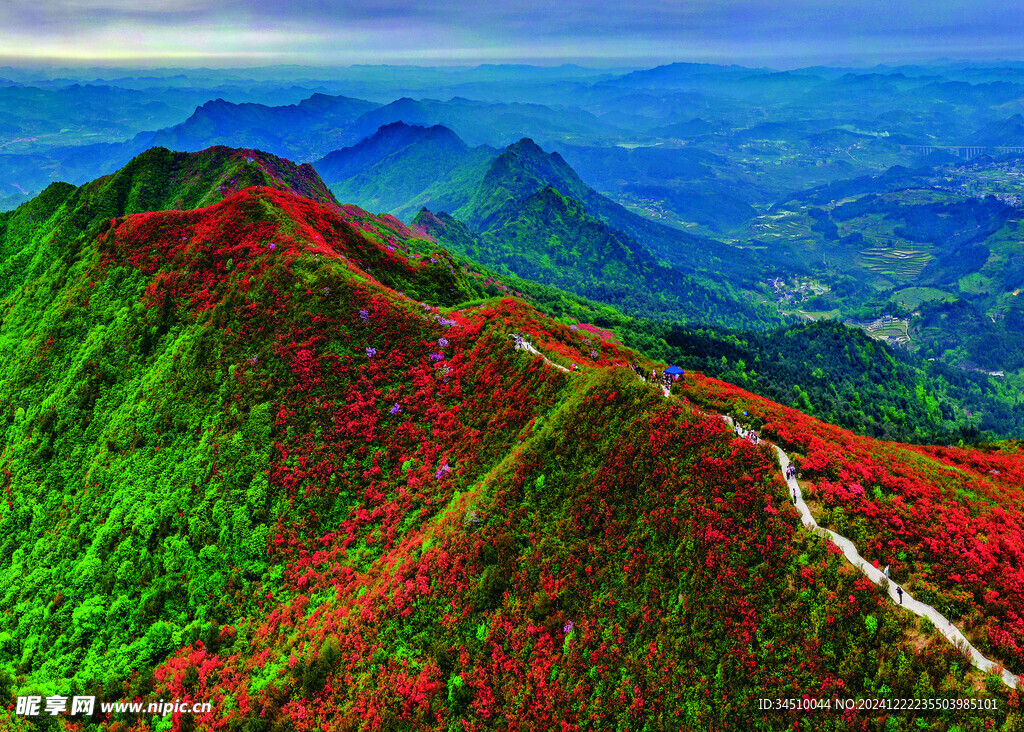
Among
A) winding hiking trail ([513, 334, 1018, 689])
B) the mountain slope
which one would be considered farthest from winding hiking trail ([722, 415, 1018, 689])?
the mountain slope

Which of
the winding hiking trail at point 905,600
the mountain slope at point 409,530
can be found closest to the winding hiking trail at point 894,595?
the winding hiking trail at point 905,600

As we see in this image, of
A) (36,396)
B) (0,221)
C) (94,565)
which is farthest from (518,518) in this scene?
(0,221)

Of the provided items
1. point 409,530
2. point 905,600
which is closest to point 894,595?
point 905,600

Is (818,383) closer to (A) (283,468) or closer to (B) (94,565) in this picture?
(A) (283,468)

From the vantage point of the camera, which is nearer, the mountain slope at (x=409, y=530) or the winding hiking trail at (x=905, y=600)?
the winding hiking trail at (x=905, y=600)

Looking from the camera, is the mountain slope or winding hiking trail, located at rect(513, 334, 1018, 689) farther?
the mountain slope

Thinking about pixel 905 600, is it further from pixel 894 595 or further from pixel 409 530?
pixel 409 530

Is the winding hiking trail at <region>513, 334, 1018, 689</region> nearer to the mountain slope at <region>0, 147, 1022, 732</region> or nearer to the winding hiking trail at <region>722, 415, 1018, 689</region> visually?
the winding hiking trail at <region>722, 415, 1018, 689</region>

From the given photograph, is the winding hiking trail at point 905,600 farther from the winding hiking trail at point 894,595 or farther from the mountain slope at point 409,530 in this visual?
the mountain slope at point 409,530
